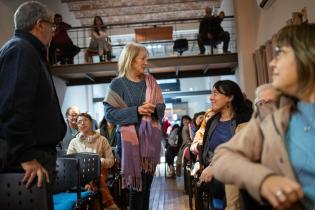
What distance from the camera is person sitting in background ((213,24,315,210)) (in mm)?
952

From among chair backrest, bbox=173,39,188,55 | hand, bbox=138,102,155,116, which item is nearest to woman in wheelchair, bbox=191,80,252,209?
hand, bbox=138,102,155,116

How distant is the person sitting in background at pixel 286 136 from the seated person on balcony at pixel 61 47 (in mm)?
7384

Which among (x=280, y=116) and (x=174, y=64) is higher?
(x=174, y=64)

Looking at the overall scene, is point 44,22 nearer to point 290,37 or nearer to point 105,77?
point 290,37

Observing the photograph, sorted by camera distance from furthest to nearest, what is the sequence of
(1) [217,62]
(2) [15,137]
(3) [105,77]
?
(3) [105,77] < (1) [217,62] < (2) [15,137]

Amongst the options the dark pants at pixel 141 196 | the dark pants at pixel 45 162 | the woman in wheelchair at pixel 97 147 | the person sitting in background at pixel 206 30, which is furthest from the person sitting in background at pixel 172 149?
the dark pants at pixel 45 162

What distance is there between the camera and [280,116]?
1012mm

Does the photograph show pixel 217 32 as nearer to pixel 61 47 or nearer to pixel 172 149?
pixel 172 149

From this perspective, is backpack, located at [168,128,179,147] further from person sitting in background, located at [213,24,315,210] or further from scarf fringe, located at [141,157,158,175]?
person sitting in background, located at [213,24,315,210]

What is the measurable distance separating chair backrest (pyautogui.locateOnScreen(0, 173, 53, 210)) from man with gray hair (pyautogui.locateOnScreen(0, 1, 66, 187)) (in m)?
0.03

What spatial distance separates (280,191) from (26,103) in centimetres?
106

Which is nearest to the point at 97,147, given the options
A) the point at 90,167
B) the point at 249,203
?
the point at 90,167

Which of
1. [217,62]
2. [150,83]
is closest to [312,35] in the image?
[150,83]

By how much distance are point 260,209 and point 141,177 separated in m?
1.27
